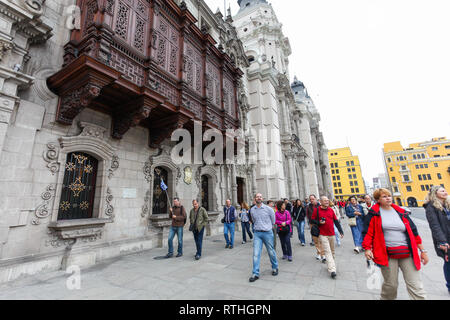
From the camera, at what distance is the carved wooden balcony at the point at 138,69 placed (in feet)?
17.9

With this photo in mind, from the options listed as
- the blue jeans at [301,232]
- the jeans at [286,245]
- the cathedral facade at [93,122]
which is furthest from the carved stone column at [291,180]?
the jeans at [286,245]

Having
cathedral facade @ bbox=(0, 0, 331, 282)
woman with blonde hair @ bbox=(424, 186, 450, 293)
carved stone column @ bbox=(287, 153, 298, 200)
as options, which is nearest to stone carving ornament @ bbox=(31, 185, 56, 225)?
cathedral facade @ bbox=(0, 0, 331, 282)

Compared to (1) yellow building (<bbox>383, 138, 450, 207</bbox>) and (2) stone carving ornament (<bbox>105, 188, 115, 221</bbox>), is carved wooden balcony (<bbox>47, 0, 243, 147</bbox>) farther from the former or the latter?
(1) yellow building (<bbox>383, 138, 450, 207</bbox>)

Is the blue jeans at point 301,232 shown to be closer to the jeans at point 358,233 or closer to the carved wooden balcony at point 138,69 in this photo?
the jeans at point 358,233

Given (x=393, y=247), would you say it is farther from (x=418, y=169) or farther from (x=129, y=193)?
(x=418, y=169)

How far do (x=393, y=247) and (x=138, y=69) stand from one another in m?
7.70

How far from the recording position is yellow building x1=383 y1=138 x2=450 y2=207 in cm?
5003

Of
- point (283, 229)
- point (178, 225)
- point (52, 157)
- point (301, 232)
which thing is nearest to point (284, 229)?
point (283, 229)

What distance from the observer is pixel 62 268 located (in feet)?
17.4

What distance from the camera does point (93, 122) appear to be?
6719 mm

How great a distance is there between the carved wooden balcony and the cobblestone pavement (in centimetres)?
418

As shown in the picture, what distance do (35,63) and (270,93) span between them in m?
17.8
